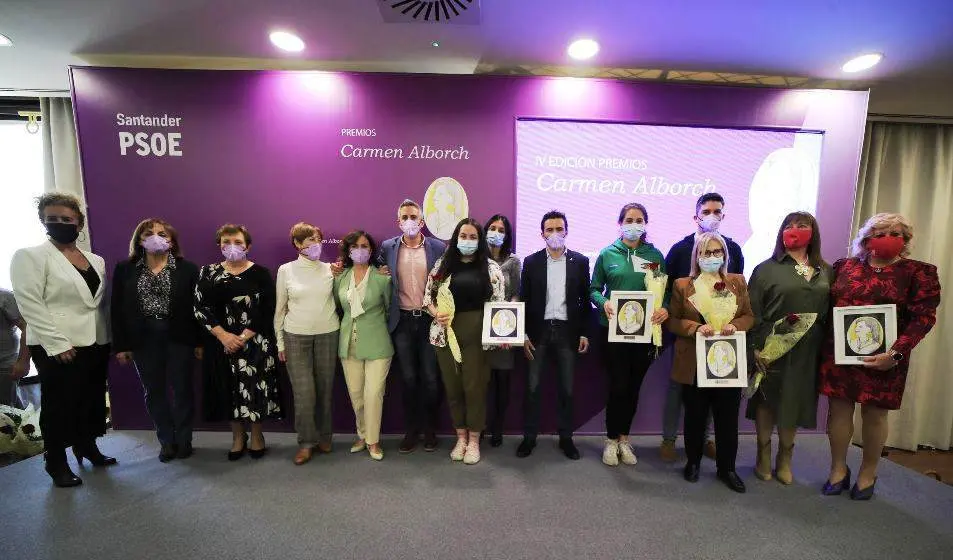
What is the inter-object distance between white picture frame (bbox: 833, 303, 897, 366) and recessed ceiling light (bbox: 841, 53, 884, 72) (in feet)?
6.63

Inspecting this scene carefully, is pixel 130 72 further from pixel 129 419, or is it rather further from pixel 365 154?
pixel 129 419

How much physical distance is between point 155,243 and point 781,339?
4.21 metres

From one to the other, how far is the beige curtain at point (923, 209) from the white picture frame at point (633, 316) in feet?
10.1

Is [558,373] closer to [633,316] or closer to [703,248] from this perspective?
[633,316]

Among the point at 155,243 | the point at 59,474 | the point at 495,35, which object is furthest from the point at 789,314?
the point at 59,474

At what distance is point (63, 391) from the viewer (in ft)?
7.79

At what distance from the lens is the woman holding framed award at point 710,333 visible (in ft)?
7.42

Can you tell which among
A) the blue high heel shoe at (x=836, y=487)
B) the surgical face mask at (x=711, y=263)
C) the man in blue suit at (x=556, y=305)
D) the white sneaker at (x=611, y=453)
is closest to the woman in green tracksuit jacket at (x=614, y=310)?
the white sneaker at (x=611, y=453)

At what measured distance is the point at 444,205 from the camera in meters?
3.03

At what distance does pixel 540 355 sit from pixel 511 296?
483 millimetres

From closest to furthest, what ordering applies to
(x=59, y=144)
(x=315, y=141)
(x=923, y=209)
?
(x=315, y=141) < (x=59, y=144) < (x=923, y=209)

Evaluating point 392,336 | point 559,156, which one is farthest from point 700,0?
point 392,336

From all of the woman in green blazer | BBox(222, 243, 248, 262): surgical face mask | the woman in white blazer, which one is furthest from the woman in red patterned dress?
the woman in white blazer

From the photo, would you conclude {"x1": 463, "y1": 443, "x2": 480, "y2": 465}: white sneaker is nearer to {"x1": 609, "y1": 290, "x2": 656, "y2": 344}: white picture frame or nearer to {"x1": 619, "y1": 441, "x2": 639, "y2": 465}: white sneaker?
{"x1": 619, "y1": 441, "x2": 639, "y2": 465}: white sneaker
